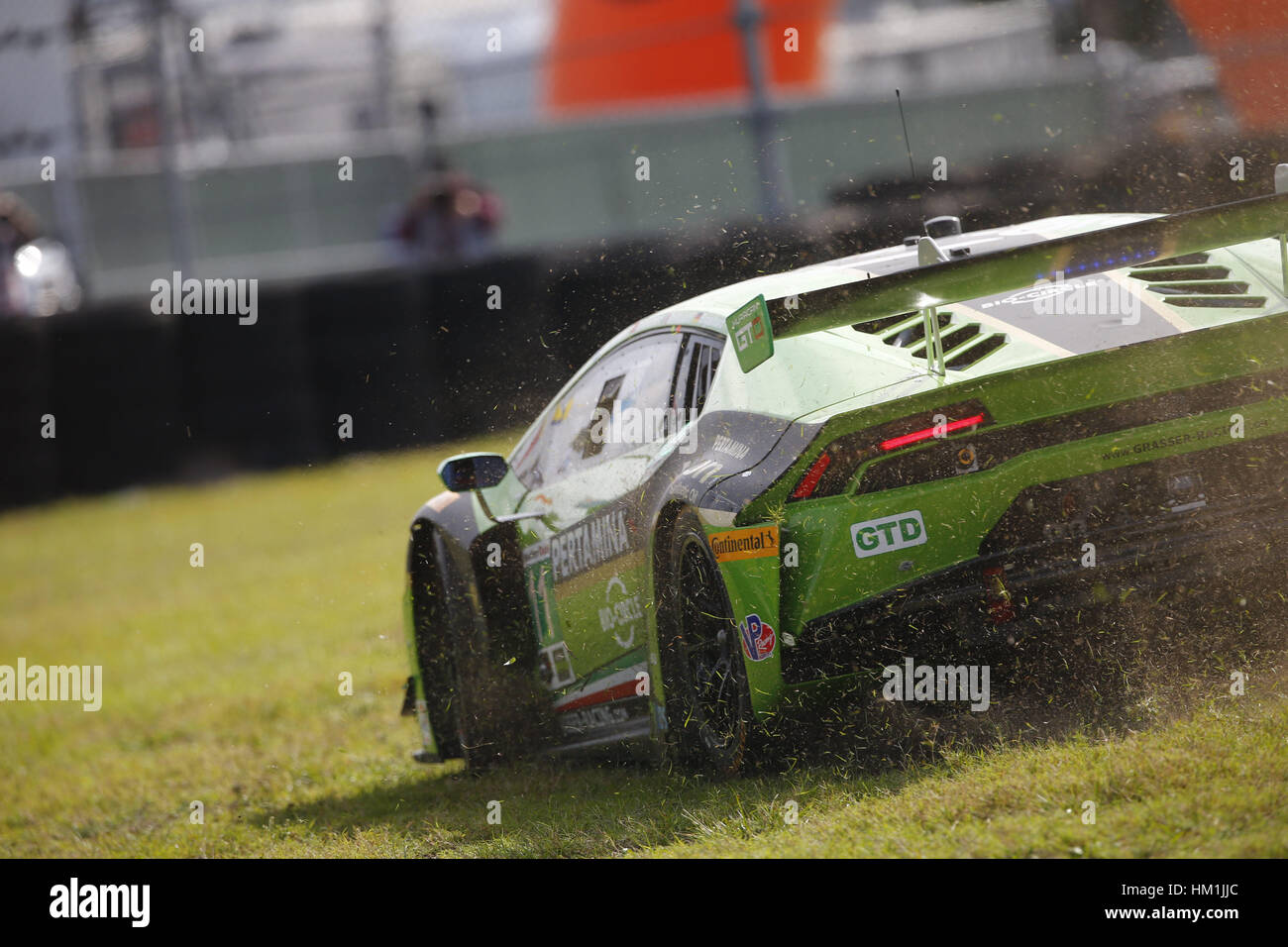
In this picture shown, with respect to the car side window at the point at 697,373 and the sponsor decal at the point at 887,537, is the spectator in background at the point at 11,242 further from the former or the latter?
the sponsor decal at the point at 887,537

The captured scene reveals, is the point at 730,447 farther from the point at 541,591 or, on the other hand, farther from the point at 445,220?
the point at 445,220

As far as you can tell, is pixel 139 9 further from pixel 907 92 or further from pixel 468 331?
pixel 468 331

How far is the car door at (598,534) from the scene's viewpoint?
18.2ft

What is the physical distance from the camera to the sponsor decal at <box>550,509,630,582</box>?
5566 mm

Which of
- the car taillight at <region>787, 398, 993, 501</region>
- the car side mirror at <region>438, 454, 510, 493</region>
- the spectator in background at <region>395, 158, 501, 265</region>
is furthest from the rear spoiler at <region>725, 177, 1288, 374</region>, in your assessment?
the spectator in background at <region>395, 158, 501, 265</region>

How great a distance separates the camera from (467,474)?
6.40m

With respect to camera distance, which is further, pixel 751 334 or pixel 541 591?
pixel 541 591

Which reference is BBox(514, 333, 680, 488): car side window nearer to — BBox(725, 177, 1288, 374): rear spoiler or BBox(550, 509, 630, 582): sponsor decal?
BBox(550, 509, 630, 582): sponsor decal

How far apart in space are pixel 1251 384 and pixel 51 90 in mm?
14312

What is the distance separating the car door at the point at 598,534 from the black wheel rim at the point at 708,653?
0.22 metres

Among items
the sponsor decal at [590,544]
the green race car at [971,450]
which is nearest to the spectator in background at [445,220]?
the sponsor decal at [590,544]

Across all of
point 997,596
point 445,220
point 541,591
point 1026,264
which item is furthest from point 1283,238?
point 445,220

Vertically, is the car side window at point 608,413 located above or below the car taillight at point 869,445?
above

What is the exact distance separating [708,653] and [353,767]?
2.93m
